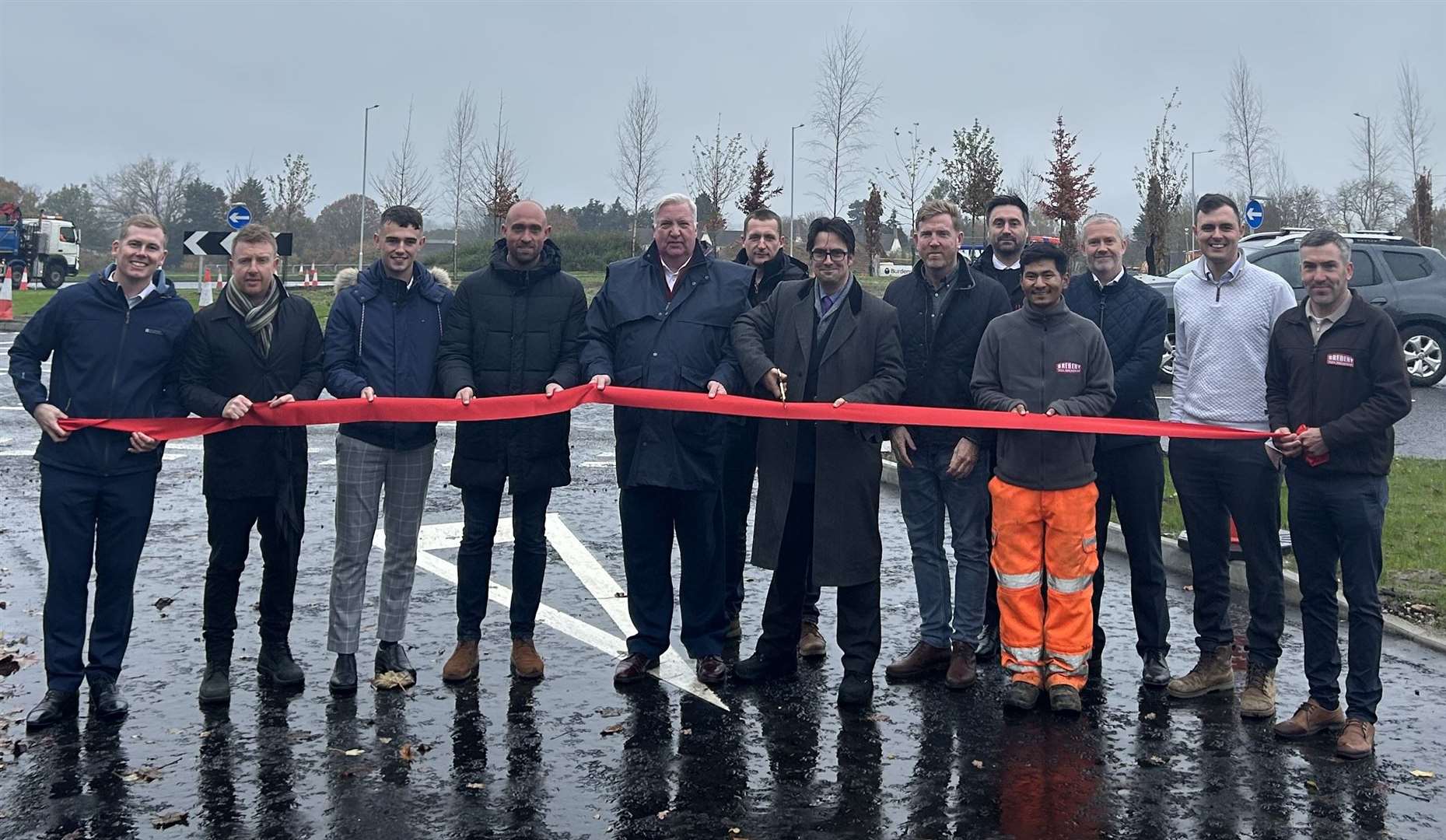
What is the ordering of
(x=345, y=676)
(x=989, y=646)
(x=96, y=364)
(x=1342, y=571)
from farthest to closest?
1. (x=989, y=646)
2. (x=345, y=676)
3. (x=96, y=364)
4. (x=1342, y=571)

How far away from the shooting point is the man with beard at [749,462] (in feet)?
22.5

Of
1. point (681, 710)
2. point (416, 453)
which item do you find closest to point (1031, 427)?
point (681, 710)

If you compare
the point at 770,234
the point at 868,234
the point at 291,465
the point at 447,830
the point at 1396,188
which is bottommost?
the point at 447,830

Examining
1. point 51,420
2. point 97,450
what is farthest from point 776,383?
point 51,420

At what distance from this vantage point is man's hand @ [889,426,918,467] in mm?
6176

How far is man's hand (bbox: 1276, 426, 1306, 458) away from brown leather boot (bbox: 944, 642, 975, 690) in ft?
5.69

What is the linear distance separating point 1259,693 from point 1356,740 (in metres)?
0.59

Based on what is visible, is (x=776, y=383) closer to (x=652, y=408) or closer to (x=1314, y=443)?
(x=652, y=408)

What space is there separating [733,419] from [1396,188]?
1960 inches

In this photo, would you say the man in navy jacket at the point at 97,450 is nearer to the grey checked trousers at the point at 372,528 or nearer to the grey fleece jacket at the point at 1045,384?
the grey checked trousers at the point at 372,528

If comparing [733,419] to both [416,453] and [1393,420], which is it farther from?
[1393,420]

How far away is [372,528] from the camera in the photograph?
6.26 meters

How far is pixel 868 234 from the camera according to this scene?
127ft

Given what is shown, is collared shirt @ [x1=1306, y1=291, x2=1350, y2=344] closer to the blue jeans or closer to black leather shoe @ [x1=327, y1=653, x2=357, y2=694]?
the blue jeans
